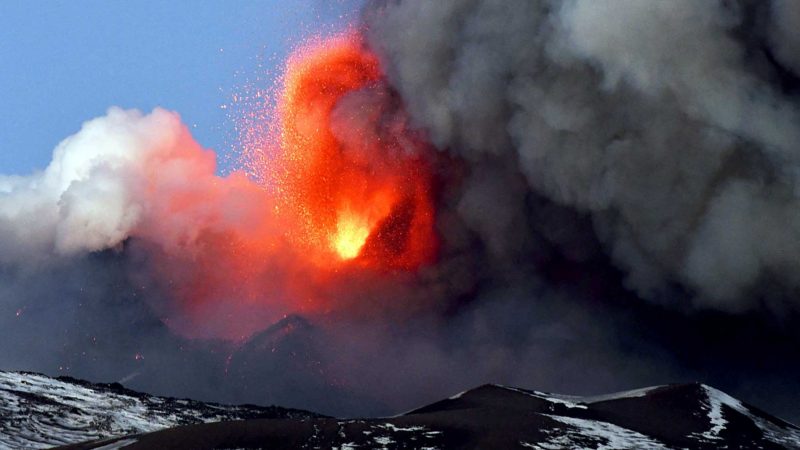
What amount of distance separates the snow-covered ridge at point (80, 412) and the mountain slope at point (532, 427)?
8.22 metres

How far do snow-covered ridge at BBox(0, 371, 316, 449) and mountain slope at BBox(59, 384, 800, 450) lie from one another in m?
8.22

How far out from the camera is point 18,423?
52531mm

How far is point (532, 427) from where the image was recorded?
48.0 m

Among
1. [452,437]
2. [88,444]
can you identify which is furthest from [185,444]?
[452,437]

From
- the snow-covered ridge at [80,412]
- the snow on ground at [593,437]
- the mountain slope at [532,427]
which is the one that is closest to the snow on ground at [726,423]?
the mountain slope at [532,427]

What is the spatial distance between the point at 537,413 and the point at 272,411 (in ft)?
101

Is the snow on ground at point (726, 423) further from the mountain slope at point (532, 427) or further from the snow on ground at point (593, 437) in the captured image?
the snow on ground at point (593, 437)

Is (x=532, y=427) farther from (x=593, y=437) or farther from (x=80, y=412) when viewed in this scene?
(x=80, y=412)

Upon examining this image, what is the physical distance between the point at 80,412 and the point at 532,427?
31.8 meters

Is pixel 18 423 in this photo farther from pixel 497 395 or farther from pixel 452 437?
pixel 497 395

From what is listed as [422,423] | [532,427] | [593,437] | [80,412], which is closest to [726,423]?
[593,437]

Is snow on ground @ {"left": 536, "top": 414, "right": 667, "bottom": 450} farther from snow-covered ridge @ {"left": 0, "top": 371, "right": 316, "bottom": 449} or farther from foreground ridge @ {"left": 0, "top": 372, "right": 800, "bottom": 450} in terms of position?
snow-covered ridge @ {"left": 0, "top": 371, "right": 316, "bottom": 449}

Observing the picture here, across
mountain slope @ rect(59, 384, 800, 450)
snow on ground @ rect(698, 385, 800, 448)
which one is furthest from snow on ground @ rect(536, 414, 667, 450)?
snow on ground @ rect(698, 385, 800, 448)

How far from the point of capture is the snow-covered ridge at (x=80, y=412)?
51938 millimetres
